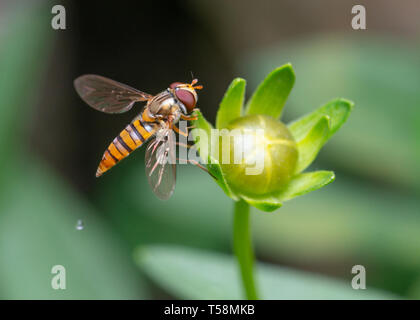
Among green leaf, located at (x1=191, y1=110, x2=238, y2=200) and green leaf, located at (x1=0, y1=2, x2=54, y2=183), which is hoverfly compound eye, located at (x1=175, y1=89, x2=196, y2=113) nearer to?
green leaf, located at (x1=191, y1=110, x2=238, y2=200)

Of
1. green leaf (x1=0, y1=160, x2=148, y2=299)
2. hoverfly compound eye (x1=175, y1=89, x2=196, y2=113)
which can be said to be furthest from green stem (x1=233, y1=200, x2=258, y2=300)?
green leaf (x1=0, y1=160, x2=148, y2=299)

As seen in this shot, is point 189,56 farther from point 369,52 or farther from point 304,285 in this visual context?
point 304,285

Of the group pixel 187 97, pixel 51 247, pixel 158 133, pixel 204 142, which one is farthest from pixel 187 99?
pixel 51 247

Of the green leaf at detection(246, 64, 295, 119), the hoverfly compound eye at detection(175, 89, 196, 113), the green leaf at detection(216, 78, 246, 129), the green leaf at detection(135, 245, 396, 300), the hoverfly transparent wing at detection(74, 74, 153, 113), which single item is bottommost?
the green leaf at detection(135, 245, 396, 300)

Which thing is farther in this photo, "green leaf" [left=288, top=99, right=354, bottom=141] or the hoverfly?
the hoverfly

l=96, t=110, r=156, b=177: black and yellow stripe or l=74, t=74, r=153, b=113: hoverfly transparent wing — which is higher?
l=74, t=74, r=153, b=113: hoverfly transparent wing

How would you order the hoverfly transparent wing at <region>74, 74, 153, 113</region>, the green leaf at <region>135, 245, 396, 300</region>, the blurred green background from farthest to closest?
the blurred green background → the green leaf at <region>135, 245, 396, 300</region> → the hoverfly transparent wing at <region>74, 74, 153, 113</region>

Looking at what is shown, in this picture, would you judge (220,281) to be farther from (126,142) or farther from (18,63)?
(18,63)
